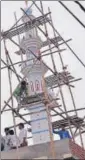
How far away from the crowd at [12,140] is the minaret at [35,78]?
5.05ft

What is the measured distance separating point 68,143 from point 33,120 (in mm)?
3785

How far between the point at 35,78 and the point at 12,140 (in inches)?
148

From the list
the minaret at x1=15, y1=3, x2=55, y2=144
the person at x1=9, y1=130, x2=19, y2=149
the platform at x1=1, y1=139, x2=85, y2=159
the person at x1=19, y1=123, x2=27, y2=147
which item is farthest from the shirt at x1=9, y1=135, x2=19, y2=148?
the minaret at x1=15, y1=3, x2=55, y2=144

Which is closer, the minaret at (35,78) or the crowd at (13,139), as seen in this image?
the crowd at (13,139)

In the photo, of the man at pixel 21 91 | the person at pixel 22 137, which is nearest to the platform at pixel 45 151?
the person at pixel 22 137

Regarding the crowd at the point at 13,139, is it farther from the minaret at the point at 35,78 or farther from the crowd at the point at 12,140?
the minaret at the point at 35,78

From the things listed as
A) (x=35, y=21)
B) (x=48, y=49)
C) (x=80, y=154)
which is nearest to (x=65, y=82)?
(x=48, y=49)

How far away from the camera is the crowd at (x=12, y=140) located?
11395 millimetres

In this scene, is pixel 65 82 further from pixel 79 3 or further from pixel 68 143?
pixel 79 3

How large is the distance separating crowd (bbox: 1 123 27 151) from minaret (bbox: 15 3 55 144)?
5.05 ft

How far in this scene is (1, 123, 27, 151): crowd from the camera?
1139 cm

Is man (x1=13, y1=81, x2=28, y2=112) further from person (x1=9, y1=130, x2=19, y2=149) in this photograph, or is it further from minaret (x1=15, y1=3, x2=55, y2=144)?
person (x1=9, y1=130, x2=19, y2=149)

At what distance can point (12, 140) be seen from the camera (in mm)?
11648

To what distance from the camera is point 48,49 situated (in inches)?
576
